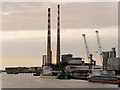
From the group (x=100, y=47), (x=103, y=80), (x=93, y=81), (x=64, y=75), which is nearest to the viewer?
(x=103, y=80)

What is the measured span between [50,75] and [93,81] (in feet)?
223

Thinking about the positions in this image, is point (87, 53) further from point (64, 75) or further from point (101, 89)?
point (101, 89)

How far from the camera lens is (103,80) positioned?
122250 mm

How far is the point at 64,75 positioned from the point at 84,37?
119 feet

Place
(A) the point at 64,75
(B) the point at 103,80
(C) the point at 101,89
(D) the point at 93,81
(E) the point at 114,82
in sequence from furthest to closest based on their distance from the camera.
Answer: (A) the point at 64,75 < (D) the point at 93,81 < (B) the point at 103,80 < (E) the point at 114,82 < (C) the point at 101,89

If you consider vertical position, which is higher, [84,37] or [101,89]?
[84,37]

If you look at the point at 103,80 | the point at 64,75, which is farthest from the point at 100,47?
the point at 103,80

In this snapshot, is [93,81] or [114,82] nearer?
[114,82]

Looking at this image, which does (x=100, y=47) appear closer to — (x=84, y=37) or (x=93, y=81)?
(x=84, y=37)

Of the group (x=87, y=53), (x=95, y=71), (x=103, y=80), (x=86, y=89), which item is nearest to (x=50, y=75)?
(x=87, y=53)

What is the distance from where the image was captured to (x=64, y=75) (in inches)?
6698

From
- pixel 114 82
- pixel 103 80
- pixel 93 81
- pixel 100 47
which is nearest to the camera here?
pixel 114 82

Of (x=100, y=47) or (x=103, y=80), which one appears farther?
(x=100, y=47)

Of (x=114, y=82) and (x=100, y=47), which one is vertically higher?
(x=100, y=47)
